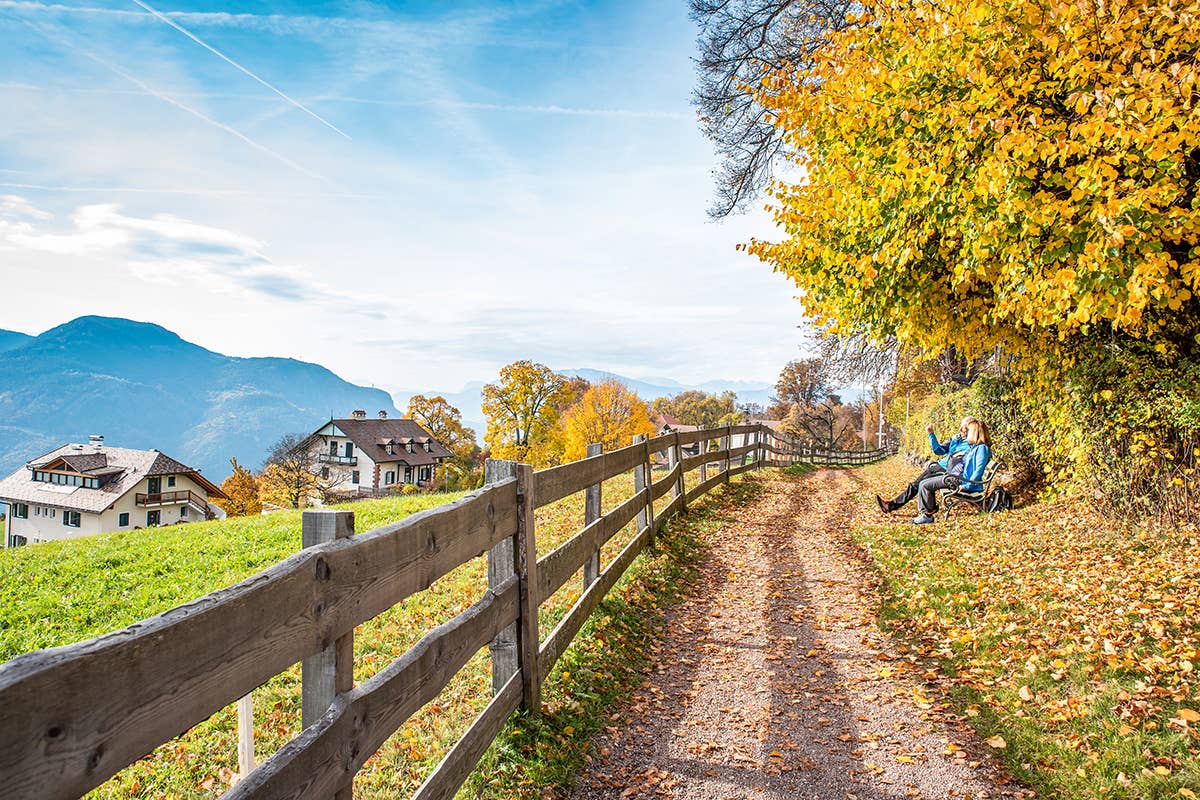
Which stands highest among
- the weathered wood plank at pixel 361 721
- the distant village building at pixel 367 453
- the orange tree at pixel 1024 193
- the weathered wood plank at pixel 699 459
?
the orange tree at pixel 1024 193

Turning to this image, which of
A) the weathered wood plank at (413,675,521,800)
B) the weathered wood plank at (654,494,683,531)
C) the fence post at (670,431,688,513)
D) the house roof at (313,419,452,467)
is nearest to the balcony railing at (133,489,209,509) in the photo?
the house roof at (313,419,452,467)

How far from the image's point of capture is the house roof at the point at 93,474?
154 ft

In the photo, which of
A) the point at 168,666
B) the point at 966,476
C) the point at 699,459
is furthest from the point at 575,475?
the point at 966,476

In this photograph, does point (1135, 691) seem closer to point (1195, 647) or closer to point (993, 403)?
point (1195, 647)

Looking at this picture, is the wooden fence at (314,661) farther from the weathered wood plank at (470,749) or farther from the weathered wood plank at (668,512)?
the weathered wood plank at (668,512)

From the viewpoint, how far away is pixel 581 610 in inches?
214


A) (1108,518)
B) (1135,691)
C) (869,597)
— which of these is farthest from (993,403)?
(1135,691)

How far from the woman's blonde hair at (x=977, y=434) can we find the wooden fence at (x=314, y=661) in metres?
7.94

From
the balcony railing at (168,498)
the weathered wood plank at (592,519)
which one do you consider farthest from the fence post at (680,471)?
the balcony railing at (168,498)

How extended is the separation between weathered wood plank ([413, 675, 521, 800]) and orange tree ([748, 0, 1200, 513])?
5.75 metres

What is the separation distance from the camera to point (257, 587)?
1.90 meters

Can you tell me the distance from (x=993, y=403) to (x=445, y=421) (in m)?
54.0

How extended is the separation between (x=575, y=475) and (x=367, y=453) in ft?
194

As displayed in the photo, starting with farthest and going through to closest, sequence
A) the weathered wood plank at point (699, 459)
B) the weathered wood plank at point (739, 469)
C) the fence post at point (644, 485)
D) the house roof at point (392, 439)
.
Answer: the house roof at point (392, 439), the weathered wood plank at point (739, 469), the weathered wood plank at point (699, 459), the fence post at point (644, 485)
